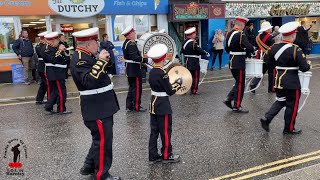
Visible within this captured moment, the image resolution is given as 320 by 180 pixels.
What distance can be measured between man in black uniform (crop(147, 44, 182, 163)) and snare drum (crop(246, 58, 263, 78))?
3.11 metres

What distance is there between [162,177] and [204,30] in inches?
476

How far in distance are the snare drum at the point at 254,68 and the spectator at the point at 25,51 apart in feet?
25.8

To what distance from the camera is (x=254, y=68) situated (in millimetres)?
7547

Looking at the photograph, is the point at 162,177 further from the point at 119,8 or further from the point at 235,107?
the point at 119,8

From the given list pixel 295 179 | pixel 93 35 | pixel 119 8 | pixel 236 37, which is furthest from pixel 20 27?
pixel 295 179

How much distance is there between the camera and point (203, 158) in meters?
5.08

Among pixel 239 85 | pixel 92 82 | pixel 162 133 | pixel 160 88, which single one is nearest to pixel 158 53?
pixel 160 88

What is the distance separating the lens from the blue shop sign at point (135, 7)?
13.8 meters

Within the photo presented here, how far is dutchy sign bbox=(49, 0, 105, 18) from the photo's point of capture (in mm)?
12805

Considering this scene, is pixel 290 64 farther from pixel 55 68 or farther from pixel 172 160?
pixel 55 68

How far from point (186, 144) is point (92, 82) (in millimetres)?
2453

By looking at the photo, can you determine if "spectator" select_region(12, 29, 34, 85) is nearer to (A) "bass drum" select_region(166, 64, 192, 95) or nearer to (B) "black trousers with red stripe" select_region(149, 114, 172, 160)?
(A) "bass drum" select_region(166, 64, 192, 95)

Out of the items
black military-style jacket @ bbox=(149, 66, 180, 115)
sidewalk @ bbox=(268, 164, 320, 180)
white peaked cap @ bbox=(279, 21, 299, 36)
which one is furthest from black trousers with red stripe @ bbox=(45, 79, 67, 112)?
sidewalk @ bbox=(268, 164, 320, 180)

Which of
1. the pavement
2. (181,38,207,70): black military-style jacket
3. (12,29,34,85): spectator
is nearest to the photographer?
the pavement
